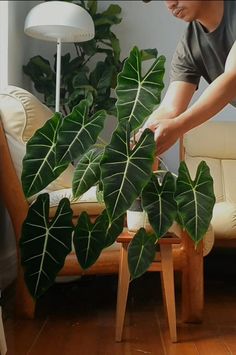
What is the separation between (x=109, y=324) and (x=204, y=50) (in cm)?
92

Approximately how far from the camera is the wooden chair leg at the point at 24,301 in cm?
145

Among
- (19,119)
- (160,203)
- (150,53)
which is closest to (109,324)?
(160,203)

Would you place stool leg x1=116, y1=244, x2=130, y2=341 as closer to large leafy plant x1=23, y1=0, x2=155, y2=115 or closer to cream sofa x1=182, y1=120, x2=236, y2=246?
cream sofa x1=182, y1=120, x2=236, y2=246

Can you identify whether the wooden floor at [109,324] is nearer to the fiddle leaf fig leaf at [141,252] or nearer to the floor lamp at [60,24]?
the fiddle leaf fig leaf at [141,252]

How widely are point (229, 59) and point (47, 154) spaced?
62cm

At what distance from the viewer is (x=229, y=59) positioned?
753mm

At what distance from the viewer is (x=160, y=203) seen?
47.7 inches

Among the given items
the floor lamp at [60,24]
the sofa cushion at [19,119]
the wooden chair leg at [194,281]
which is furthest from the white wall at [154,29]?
the sofa cushion at [19,119]

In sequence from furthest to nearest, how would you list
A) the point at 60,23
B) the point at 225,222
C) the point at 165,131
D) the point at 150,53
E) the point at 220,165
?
the point at 220,165 → the point at 225,222 → the point at 60,23 → the point at 150,53 → the point at 165,131

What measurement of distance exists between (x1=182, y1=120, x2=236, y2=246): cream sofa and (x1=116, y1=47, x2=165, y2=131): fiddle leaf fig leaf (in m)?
0.54

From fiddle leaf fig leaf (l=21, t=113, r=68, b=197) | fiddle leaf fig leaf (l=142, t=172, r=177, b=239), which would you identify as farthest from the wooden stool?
fiddle leaf fig leaf (l=21, t=113, r=68, b=197)

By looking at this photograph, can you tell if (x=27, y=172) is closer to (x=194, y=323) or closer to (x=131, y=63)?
(x=131, y=63)

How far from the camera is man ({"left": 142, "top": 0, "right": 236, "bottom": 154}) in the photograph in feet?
2.20

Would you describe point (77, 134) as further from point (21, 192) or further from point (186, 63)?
point (186, 63)
